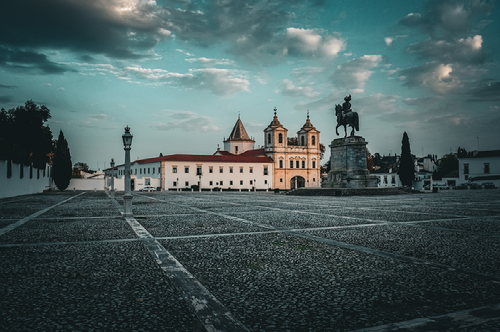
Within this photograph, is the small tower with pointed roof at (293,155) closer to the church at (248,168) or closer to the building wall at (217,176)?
the church at (248,168)

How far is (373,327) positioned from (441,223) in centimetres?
889

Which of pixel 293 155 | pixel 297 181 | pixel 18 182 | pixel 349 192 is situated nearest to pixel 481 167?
pixel 297 181

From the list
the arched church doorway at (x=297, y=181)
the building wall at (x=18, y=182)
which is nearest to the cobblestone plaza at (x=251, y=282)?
the building wall at (x=18, y=182)

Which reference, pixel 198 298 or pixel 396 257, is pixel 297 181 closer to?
pixel 396 257

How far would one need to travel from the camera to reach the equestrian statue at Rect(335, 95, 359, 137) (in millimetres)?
34562

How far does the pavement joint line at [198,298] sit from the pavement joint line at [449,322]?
1.20 meters

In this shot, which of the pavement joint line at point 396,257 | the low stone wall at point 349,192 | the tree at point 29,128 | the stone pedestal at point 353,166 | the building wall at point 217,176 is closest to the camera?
the pavement joint line at point 396,257

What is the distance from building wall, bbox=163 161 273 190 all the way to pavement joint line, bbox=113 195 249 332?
63722 millimetres

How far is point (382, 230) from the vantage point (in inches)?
368

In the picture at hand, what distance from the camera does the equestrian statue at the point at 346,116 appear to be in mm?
34562

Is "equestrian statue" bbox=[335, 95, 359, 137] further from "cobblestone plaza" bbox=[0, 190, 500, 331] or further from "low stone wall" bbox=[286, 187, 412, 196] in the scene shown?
"cobblestone plaza" bbox=[0, 190, 500, 331]

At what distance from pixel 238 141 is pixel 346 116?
6370 centimetres

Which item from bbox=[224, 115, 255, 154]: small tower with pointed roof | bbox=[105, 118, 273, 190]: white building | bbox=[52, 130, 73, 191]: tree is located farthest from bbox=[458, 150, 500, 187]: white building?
bbox=[52, 130, 73, 191]: tree

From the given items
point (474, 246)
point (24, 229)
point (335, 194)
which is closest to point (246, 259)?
point (474, 246)
